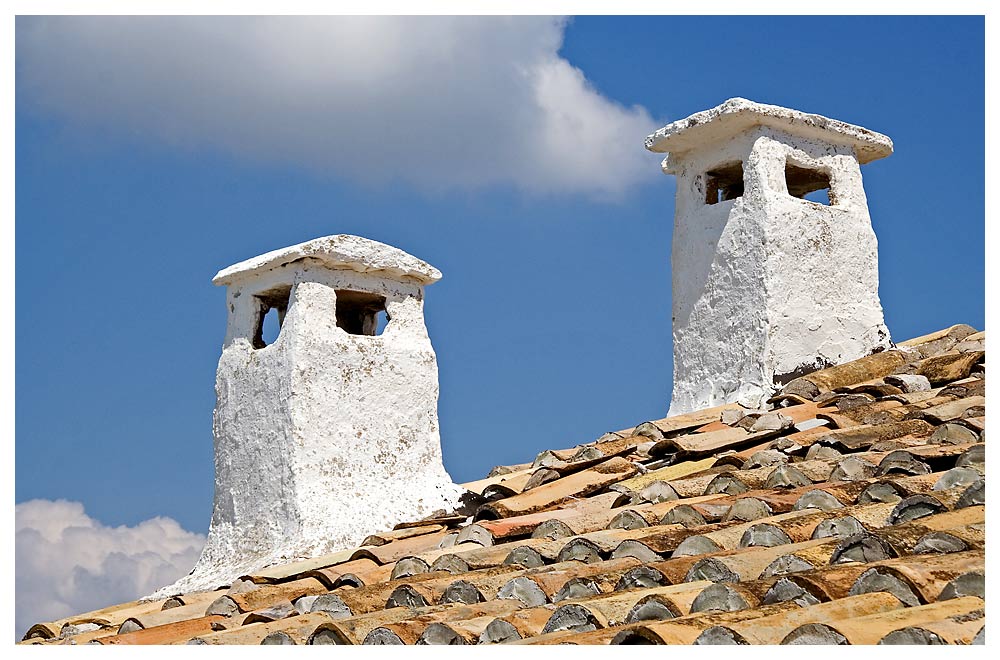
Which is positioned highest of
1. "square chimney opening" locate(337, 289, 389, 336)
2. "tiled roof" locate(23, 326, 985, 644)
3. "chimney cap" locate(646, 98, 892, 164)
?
"chimney cap" locate(646, 98, 892, 164)

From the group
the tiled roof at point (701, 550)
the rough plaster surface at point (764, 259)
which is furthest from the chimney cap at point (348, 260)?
the rough plaster surface at point (764, 259)

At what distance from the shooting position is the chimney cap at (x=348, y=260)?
7656 mm

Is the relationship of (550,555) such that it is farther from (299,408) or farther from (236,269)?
(236,269)

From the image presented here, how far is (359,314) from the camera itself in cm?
867

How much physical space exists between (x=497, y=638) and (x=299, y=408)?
4149 millimetres

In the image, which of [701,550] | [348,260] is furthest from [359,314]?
[701,550]

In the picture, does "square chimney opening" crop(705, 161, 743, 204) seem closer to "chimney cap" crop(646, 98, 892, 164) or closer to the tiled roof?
"chimney cap" crop(646, 98, 892, 164)

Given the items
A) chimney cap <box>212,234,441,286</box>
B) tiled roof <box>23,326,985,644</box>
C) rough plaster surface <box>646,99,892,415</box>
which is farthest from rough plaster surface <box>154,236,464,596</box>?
rough plaster surface <box>646,99,892,415</box>

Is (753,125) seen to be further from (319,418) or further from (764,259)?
(319,418)

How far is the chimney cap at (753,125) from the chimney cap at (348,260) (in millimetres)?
1837

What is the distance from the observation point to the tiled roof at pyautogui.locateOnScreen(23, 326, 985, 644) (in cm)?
324

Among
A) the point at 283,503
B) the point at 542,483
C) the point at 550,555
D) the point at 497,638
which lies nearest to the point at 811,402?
the point at 542,483

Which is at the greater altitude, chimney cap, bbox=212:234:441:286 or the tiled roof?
chimney cap, bbox=212:234:441:286

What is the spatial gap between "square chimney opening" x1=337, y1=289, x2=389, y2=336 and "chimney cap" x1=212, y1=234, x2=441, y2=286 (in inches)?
17.0
